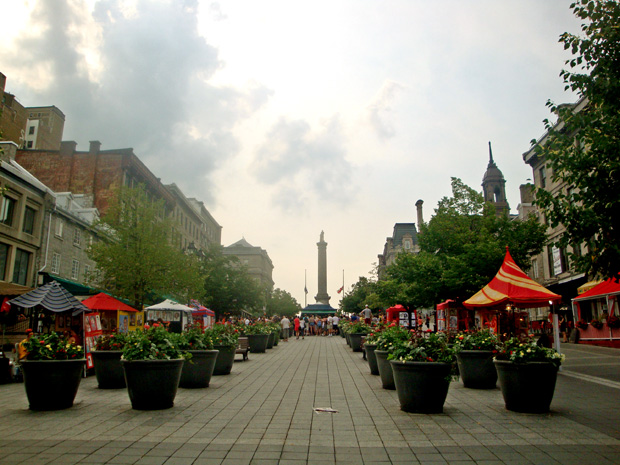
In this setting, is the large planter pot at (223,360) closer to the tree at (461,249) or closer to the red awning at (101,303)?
the red awning at (101,303)

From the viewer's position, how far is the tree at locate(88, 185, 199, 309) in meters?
25.9

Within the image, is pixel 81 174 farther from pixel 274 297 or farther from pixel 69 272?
pixel 274 297

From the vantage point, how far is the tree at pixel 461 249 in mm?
24688

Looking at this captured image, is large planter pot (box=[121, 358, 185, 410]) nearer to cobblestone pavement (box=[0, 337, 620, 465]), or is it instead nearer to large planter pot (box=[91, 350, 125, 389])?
cobblestone pavement (box=[0, 337, 620, 465])

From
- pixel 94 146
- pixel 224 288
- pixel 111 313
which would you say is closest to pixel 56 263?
pixel 111 313

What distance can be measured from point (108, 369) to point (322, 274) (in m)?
76.8

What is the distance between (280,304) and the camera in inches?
4336

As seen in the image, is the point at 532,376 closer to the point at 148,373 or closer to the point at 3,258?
the point at 148,373

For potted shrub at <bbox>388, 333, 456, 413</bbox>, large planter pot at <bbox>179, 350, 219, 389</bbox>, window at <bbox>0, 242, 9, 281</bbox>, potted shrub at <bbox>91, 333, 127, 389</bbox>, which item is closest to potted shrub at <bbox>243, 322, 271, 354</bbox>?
potted shrub at <bbox>91, 333, 127, 389</bbox>

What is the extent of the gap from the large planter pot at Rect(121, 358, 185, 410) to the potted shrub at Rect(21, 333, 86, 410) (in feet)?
3.30

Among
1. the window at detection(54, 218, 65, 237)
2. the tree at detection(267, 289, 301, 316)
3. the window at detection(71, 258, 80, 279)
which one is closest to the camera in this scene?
the window at detection(54, 218, 65, 237)

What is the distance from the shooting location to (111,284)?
2823cm

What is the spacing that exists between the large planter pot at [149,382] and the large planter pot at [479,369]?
644 centimetres

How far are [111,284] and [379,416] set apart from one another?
23.9m
